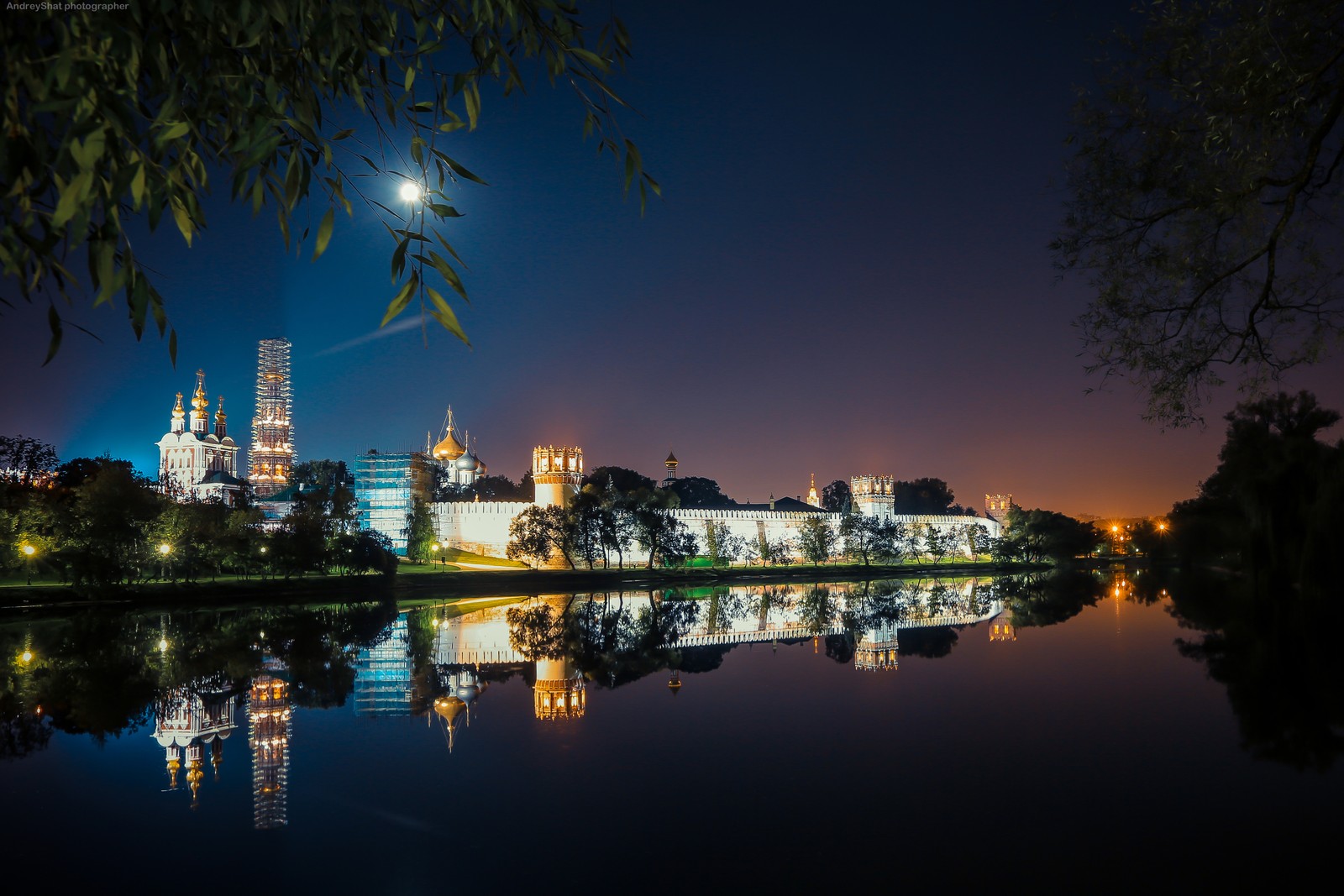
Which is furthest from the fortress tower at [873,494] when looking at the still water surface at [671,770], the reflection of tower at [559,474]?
the still water surface at [671,770]

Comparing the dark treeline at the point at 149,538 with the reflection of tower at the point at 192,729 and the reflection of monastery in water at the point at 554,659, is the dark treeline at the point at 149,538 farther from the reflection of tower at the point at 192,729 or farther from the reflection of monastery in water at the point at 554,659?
the reflection of tower at the point at 192,729

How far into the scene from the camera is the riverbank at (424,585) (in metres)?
28.0

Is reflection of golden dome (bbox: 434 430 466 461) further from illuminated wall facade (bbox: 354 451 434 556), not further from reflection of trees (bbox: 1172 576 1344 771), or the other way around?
reflection of trees (bbox: 1172 576 1344 771)

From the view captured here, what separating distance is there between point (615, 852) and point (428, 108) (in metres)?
3.99

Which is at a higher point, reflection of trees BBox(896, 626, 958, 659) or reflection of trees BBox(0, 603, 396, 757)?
reflection of trees BBox(0, 603, 396, 757)

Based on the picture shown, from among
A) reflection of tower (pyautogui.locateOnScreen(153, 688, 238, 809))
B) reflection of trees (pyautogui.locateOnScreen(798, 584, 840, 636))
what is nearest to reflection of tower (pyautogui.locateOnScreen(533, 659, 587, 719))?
reflection of tower (pyautogui.locateOnScreen(153, 688, 238, 809))

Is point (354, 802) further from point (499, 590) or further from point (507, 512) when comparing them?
point (507, 512)

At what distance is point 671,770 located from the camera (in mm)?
7031

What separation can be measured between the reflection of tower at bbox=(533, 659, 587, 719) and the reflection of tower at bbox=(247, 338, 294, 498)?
254 feet

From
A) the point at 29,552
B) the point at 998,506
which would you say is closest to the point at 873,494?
the point at 998,506

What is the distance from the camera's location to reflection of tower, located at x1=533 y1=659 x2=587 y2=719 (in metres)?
9.62

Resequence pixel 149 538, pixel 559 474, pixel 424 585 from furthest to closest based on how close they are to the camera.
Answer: pixel 559 474 < pixel 424 585 < pixel 149 538

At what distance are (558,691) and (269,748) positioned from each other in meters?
3.78

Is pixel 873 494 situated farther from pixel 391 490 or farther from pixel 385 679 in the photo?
pixel 385 679
